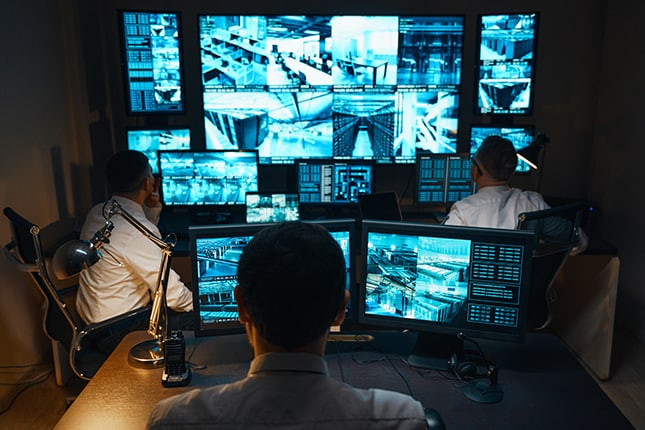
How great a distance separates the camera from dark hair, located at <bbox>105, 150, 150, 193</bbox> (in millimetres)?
2592

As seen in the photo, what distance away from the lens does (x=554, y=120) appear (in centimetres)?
412

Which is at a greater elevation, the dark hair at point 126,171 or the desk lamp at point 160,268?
the dark hair at point 126,171

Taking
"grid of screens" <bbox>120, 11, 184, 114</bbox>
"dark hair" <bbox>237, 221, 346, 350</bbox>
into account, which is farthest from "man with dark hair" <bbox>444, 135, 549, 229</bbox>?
"grid of screens" <bbox>120, 11, 184, 114</bbox>

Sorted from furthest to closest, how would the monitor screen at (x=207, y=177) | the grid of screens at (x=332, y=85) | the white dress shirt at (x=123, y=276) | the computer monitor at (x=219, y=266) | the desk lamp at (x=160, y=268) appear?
the grid of screens at (x=332, y=85) < the monitor screen at (x=207, y=177) < the white dress shirt at (x=123, y=276) < the computer monitor at (x=219, y=266) < the desk lamp at (x=160, y=268)

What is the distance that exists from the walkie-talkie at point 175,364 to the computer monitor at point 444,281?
57 cm

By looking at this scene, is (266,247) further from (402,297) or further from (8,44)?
(8,44)

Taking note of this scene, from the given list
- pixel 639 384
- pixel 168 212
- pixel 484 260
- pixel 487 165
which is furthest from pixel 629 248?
pixel 168 212

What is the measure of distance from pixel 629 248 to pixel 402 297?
8.30ft

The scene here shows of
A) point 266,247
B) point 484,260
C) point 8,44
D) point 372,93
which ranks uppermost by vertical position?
point 8,44

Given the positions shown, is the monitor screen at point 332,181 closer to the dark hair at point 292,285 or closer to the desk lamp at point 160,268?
the desk lamp at point 160,268

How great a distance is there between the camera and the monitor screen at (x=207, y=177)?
3.57 m

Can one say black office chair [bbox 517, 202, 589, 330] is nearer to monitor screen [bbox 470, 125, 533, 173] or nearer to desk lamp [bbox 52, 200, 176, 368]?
desk lamp [bbox 52, 200, 176, 368]

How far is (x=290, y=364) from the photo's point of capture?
1.01 m

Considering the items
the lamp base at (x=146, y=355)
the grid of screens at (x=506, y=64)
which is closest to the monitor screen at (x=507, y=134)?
the grid of screens at (x=506, y=64)
